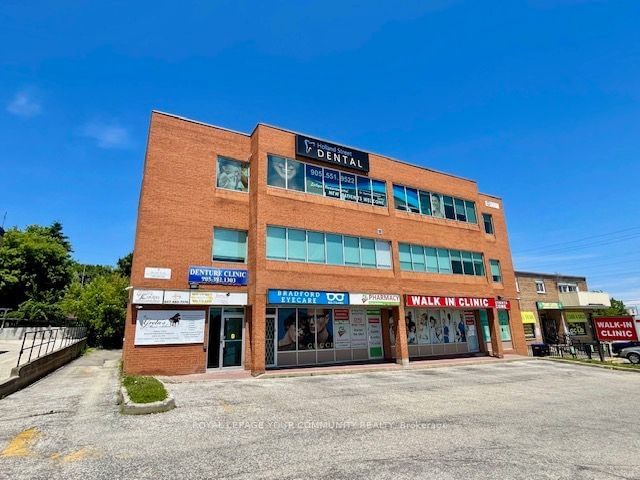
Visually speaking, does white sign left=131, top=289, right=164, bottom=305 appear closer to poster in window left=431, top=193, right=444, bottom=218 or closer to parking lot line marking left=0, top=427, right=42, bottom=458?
parking lot line marking left=0, top=427, right=42, bottom=458

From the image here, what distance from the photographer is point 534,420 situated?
29.2 feet

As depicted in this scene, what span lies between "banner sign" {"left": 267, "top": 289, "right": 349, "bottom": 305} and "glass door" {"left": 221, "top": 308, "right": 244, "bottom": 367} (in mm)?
1885

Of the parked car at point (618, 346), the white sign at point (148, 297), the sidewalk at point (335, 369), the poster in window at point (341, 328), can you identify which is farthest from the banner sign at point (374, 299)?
the parked car at point (618, 346)

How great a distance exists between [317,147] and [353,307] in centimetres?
945

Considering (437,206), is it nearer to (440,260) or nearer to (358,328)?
(440,260)

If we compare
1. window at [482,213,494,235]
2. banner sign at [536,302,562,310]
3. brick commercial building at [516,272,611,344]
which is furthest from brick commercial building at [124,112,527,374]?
banner sign at [536,302,562,310]

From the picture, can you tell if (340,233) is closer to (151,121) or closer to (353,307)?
(353,307)

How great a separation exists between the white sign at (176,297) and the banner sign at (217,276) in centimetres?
70

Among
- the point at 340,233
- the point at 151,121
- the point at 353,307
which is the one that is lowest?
the point at 353,307

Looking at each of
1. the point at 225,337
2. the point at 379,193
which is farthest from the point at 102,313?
the point at 379,193

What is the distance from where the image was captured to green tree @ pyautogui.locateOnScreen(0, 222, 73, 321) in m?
36.0

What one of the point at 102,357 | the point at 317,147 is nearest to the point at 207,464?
the point at 317,147

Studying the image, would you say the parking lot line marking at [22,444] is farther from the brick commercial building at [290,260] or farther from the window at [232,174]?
the window at [232,174]

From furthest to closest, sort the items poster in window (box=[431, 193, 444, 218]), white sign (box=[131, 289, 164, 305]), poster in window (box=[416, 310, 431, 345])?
poster in window (box=[431, 193, 444, 218])
poster in window (box=[416, 310, 431, 345])
white sign (box=[131, 289, 164, 305])
